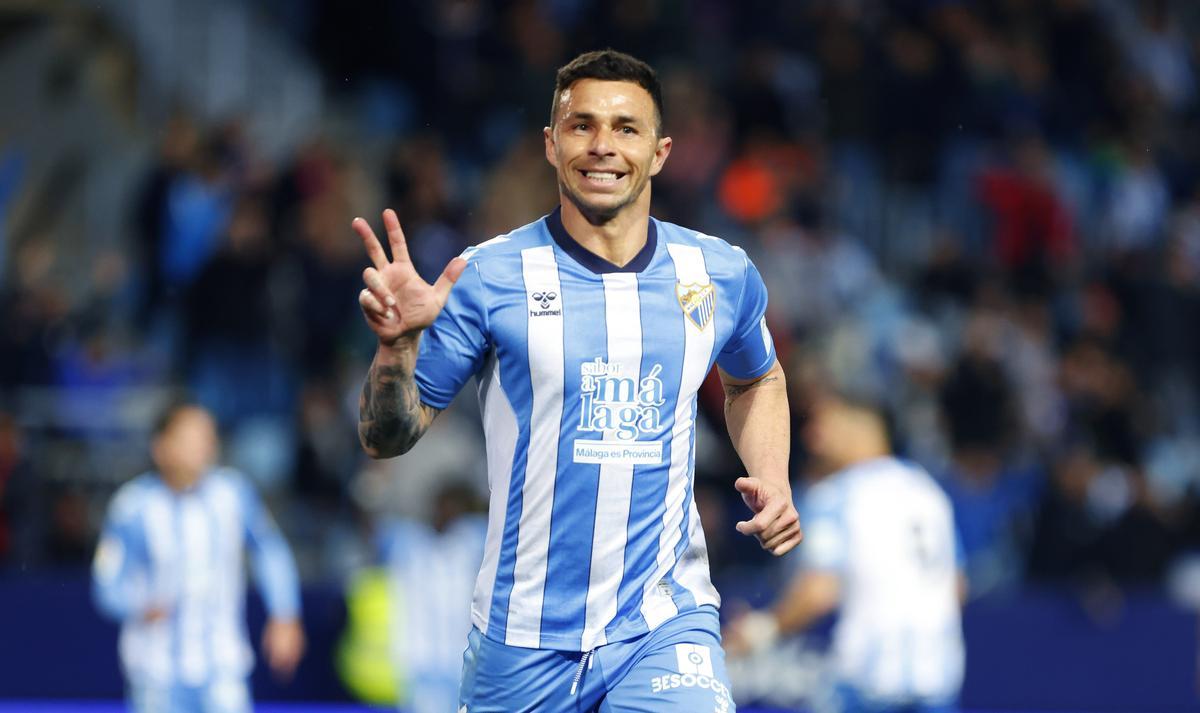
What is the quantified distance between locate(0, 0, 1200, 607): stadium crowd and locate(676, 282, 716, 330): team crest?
6.37 meters

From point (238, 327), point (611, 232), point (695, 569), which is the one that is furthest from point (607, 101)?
point (238, 327)

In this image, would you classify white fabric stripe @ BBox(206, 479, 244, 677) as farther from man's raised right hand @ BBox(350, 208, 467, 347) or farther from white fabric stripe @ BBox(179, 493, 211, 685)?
man's raised right hand @ BBox(350, 208, 467, 347)

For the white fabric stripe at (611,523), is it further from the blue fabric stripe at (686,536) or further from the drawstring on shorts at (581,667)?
the blue fabric stripe at (686,536)

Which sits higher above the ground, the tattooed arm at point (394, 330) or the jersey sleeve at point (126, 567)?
the tattooed arm at point (394, 330)

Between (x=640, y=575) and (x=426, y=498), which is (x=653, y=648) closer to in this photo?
(x=640, y=575)

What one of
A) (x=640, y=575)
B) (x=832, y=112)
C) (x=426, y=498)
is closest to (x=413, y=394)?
(x=640, y=575)

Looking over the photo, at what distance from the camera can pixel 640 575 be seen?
14.5 ft

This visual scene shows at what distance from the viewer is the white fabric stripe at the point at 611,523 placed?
171 inches

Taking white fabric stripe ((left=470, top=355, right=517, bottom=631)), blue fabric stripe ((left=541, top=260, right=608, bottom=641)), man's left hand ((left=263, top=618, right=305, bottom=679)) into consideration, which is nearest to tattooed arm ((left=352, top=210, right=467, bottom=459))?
white fabric stripe ((left=470, top=355, right=517, bottom=631))

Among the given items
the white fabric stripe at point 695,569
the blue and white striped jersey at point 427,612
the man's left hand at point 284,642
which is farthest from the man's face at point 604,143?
the blue and white striped jersey at point 427,612

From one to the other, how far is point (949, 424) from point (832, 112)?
2.79 meters

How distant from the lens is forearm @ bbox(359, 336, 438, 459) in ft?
13.0

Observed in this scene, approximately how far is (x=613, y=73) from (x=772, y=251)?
25.6ft

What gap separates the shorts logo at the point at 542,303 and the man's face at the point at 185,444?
14.1ft
